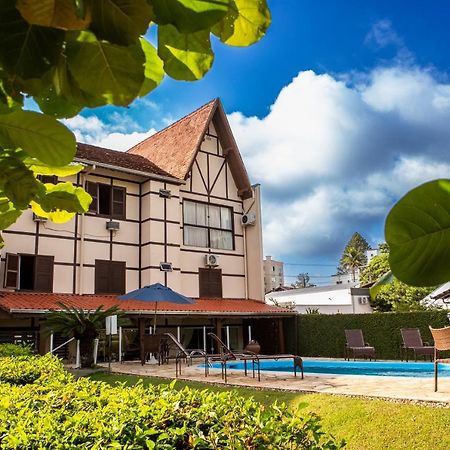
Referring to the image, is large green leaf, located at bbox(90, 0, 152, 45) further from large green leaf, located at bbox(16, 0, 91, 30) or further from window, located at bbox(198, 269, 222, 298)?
window, located at bbox(198, 269, 222, 298)

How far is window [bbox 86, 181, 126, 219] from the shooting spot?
17625mm

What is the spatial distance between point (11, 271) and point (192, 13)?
52.3ft

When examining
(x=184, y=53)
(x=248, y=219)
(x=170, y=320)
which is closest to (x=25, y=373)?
(x=184, y=53)

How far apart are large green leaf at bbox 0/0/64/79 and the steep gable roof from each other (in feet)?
61.2

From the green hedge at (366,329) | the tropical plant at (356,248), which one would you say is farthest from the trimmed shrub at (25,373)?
Result: the tropical plant at (356,248)

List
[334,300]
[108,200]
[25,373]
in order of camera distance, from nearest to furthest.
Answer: [25,373], [108,200], [334,300]

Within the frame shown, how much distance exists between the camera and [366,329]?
56.9ft

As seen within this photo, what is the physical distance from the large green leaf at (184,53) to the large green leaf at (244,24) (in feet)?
0.10

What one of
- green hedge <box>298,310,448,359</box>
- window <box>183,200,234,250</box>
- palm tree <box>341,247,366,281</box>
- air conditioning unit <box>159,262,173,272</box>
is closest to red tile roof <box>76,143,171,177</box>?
window <box>183,200,234,250</box>

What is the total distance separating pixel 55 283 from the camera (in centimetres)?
1617

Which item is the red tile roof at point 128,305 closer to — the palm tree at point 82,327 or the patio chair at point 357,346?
the palm tree at point 82,327

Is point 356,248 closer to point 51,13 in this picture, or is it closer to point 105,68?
point 105,68

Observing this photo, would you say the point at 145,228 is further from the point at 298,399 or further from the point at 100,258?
the point at 298,399

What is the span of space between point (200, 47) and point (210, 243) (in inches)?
774
